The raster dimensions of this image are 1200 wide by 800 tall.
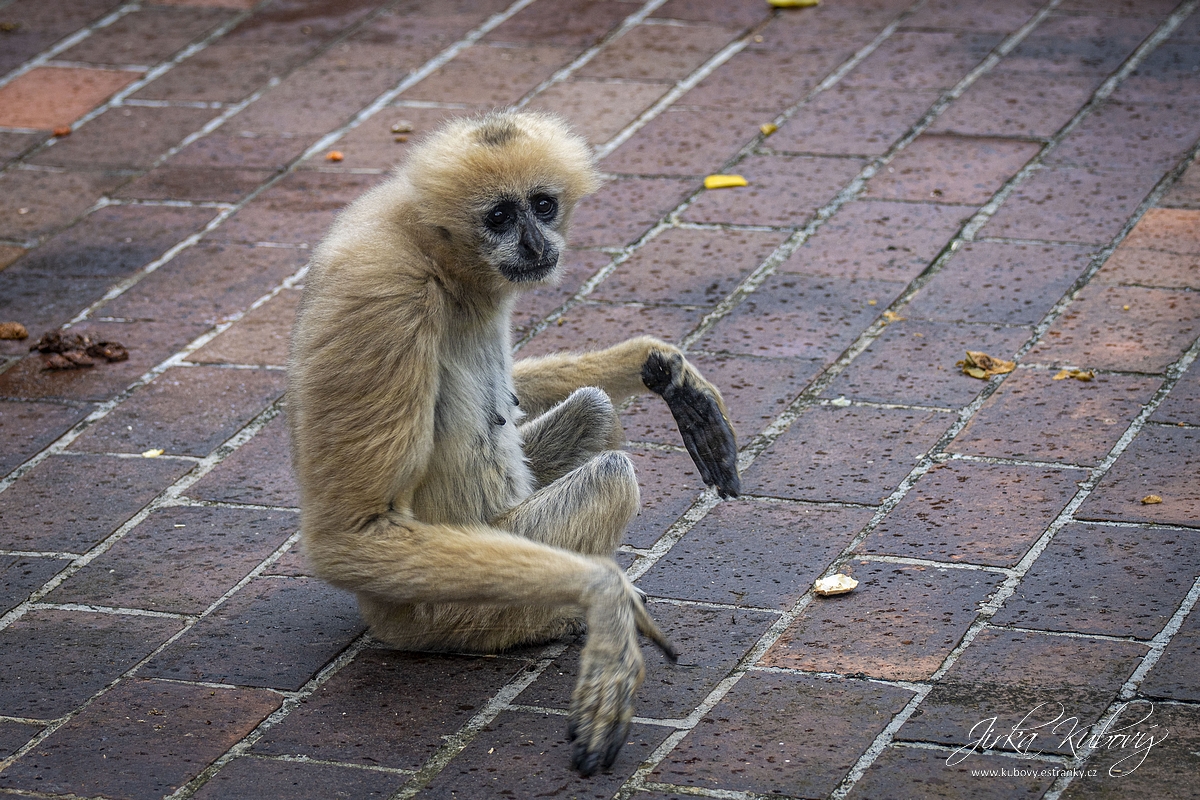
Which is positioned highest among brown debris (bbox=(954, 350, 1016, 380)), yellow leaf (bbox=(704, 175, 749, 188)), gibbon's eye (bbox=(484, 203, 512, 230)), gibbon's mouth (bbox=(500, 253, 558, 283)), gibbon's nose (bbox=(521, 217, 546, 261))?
gibbon's eye (bbox=(484, 203, 512, 230))

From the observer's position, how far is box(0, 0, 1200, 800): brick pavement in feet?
13.4

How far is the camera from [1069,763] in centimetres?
380

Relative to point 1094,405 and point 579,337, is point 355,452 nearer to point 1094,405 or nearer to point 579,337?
point 579,337

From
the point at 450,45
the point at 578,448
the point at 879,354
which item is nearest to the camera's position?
the point at 578,448

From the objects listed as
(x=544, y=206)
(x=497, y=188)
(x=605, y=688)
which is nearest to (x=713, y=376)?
(x=544, y=206)

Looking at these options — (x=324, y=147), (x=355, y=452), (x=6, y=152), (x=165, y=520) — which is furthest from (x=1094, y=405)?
(x=6, y=152)

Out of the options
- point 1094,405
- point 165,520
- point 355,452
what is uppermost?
point 355,452

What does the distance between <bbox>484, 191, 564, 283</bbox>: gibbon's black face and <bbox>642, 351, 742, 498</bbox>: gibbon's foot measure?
585 millimetres

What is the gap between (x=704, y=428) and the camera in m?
4.84

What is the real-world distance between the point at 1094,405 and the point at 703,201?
2.44 m

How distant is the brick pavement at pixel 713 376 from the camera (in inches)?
161

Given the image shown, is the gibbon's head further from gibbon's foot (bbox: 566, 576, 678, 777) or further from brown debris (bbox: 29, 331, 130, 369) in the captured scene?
brown debris (bbox: 29, 331, 130, 369)
